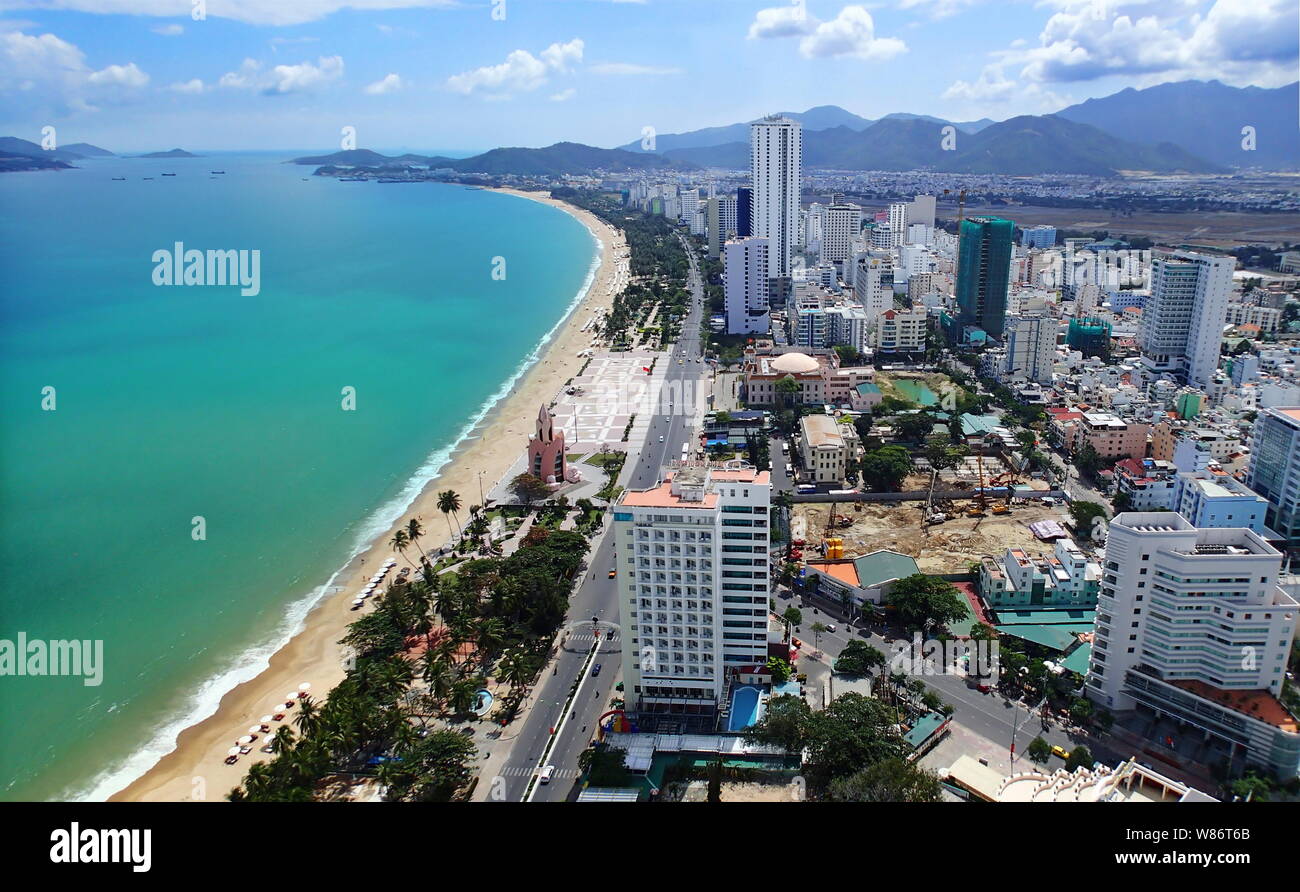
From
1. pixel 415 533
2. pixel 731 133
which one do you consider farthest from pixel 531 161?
pixel 415 533

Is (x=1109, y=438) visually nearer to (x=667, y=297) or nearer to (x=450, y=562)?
(x=450, y=562)

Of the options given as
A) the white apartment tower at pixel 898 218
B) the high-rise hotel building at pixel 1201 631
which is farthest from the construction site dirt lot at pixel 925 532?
the white apartment tower at pixel 898 218

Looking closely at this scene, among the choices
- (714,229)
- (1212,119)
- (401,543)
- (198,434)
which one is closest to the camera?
(401,543)

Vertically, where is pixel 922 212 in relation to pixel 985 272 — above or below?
above

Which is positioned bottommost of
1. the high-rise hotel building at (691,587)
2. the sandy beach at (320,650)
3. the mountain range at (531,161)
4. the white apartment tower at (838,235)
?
the sandy beach at (320,650)

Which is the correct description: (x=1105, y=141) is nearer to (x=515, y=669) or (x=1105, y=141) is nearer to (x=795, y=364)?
(x=795, y=364)

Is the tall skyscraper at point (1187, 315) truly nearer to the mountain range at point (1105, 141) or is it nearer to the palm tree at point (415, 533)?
the palm tree at point (415, 533)

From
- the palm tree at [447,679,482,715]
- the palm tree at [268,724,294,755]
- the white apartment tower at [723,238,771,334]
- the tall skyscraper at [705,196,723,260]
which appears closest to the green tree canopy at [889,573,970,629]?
the palm tree at [447,679,482,715]
